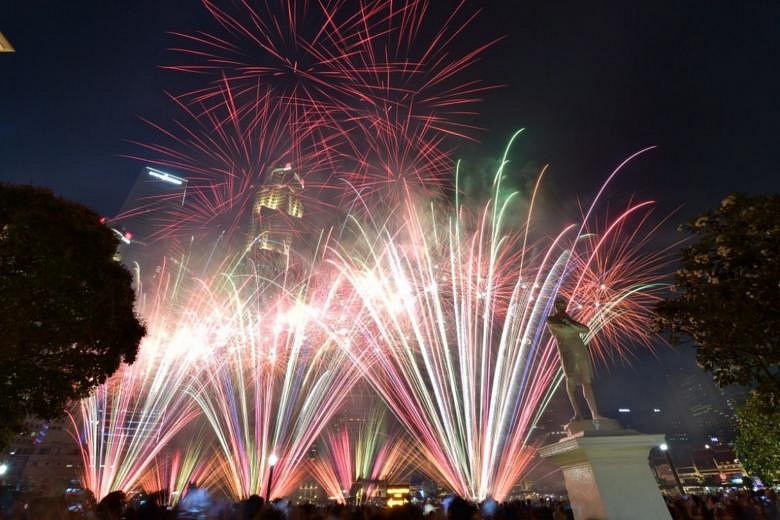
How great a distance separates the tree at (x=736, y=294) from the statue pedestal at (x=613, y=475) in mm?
4030

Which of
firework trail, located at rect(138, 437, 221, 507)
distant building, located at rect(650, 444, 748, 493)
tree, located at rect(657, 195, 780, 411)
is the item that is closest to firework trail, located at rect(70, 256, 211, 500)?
firework trail, located at rect(138, 437, 221, 507)

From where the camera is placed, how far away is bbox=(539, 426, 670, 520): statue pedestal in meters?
7.43

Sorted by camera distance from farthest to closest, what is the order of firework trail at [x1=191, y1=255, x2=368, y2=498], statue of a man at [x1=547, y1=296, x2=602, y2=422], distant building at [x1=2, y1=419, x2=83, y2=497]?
distant building at [x1=2, y1=419, x2=83, y2=497] → firework trail at [x1=191, y1=255, x2=368, y2=498] → statue of a man at [x1=547, y1=296, x2=602, y2=422]

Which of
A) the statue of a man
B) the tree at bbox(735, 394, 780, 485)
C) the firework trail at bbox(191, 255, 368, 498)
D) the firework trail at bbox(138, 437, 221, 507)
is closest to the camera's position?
the statue of a man

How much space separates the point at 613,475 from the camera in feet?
25.3

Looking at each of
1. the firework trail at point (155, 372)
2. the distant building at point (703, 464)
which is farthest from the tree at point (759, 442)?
the distant building at point (703, 464)

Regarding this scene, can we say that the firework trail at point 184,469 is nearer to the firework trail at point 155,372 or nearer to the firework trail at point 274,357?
the firework trail at point 155,372

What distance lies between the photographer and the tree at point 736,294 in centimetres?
955

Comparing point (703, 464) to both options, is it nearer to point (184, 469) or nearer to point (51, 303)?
point (184, 469)

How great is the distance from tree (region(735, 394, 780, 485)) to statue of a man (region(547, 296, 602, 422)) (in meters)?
17.1

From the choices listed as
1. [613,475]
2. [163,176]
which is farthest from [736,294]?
[163,176]

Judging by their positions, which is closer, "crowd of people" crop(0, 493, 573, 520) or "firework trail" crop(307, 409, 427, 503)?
"crowd of people" crop(0, 493, 573, 520)

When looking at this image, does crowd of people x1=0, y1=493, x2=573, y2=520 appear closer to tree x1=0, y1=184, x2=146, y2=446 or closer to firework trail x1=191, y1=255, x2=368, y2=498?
tree x1=0, y1=184, x2=146, y2=446

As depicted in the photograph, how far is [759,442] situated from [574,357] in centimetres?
2167
